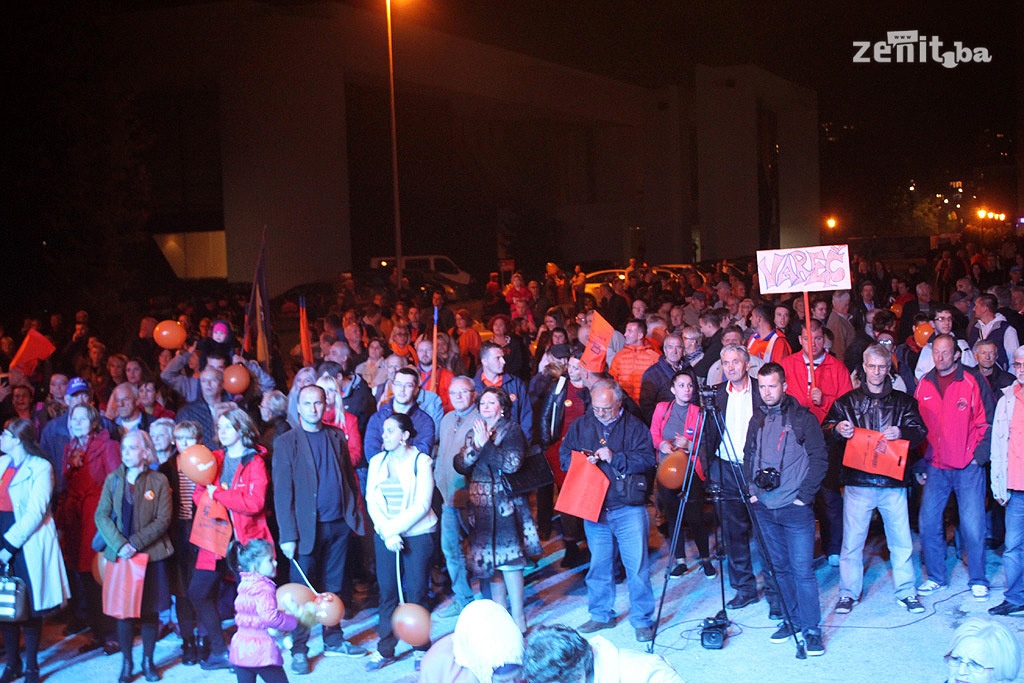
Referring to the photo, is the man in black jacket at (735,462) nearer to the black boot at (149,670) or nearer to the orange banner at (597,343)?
the orange banner at (597,343)

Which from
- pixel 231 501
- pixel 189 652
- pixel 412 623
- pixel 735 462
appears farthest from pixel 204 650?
pixel 735 462

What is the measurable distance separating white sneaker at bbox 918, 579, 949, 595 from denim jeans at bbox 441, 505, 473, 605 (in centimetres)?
316

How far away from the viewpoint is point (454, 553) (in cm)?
781

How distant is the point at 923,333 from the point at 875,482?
3860mm

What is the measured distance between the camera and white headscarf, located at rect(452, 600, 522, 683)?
3.81m

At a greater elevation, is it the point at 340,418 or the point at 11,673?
the point at 340,418

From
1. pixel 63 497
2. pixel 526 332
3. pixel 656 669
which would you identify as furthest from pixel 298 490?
pixel 526 332

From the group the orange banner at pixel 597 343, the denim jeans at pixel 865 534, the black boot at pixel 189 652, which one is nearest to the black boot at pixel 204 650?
the black boot at pixel 189 652

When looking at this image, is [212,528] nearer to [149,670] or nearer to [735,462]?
[149,670]

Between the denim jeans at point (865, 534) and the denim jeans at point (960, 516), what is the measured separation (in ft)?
0.99

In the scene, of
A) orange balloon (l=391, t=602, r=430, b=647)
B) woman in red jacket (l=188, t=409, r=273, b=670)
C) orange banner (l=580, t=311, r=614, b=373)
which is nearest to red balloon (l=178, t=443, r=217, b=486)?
woman in red jacket (l=188, t=409, r=273, b=670)

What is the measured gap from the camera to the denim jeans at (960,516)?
7.40 metres

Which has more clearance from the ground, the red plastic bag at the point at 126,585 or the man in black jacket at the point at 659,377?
the man in black jacket at the point at 659,377

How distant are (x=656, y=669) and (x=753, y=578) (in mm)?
4177
